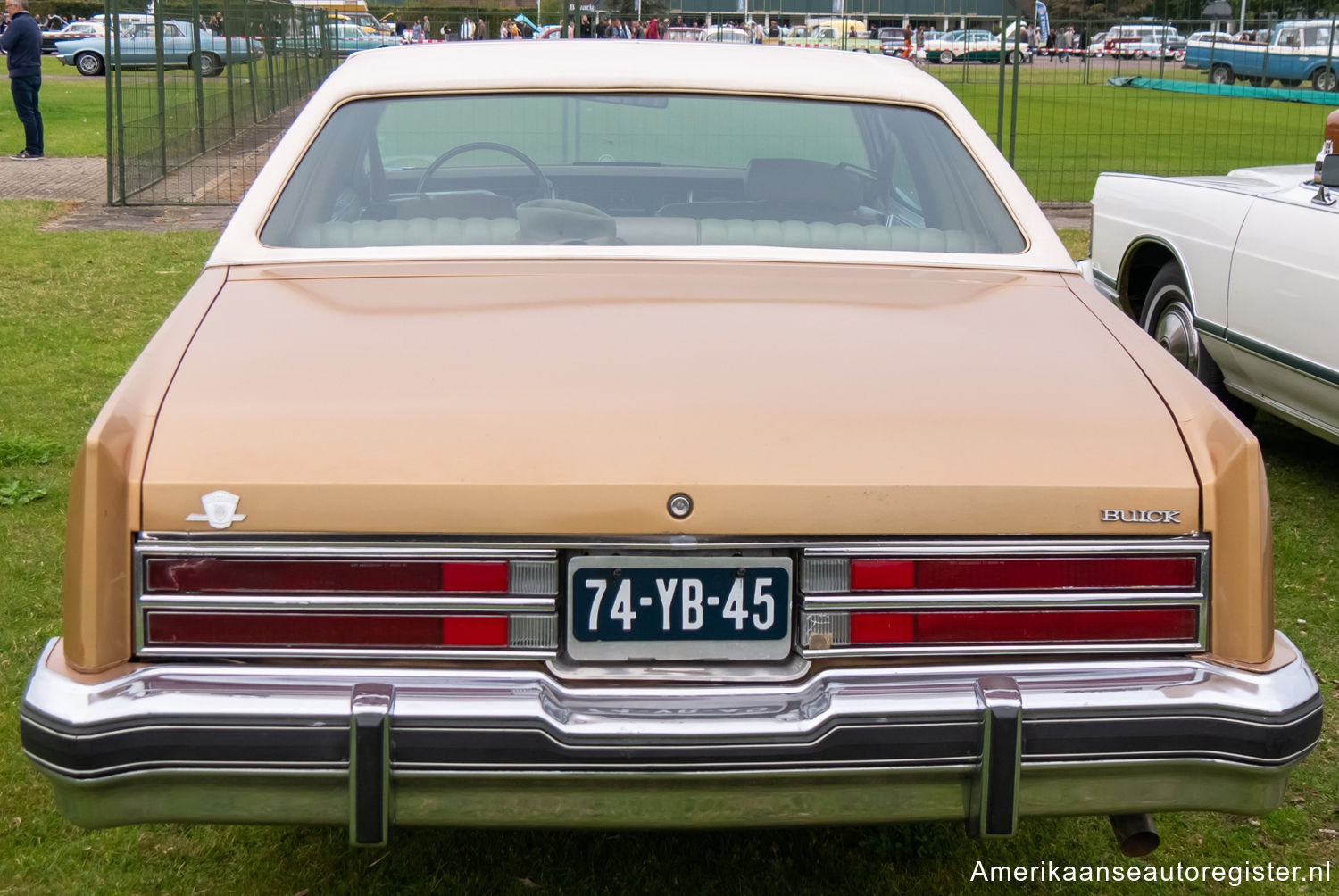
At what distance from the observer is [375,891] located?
9.94 ft

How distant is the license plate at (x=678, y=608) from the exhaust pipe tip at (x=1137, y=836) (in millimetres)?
748

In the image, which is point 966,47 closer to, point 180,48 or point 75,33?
point 180,48

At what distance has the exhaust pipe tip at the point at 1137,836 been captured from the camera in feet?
8.41

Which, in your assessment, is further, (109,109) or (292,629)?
(109,109)

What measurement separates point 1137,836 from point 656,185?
222 cm

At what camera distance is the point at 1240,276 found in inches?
219

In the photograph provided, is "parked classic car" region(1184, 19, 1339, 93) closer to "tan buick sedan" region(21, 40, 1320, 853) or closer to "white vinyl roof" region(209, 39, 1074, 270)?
"white vinyl roof" region(209, 39, 1074, 270)

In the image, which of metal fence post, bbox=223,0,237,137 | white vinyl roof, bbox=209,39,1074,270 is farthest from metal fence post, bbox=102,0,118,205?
white vinyl roof, bbox=209,39,1074,270

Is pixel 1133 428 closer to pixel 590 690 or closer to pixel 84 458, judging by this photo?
pixel 590 690

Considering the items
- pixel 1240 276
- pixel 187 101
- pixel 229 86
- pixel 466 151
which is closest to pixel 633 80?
pixel 466 151

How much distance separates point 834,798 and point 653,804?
0.96 feet

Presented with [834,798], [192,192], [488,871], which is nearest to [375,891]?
[488,871]

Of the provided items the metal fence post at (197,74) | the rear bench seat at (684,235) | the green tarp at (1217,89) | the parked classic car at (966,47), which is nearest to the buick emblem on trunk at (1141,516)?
the rear bench seat at (684,235)

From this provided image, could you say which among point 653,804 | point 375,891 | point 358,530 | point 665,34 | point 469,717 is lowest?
point 375,891
